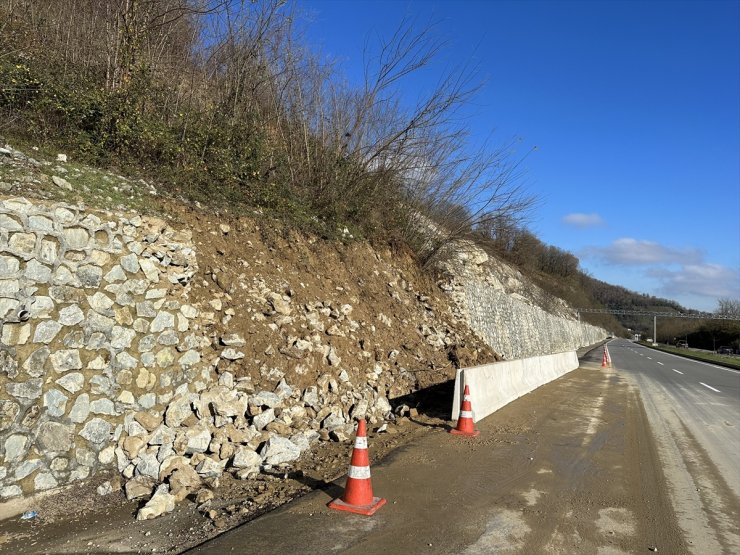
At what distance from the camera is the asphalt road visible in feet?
14.5

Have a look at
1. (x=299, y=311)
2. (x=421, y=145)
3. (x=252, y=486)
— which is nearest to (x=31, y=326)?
(x=252, y=486)

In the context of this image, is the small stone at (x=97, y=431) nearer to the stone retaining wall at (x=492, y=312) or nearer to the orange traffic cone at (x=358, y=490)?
the orange traffic cone at (x=358, y=490)

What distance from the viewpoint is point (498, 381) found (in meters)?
10.2

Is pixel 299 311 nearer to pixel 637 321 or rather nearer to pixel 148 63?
pixel 148 63

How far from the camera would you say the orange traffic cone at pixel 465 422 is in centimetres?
756

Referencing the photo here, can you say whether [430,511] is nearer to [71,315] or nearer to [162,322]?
[162,322]

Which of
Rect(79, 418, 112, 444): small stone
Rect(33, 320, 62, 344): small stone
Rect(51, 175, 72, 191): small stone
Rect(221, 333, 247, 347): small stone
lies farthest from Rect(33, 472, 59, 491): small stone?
Rect(51, 175, 72, 191): small stone

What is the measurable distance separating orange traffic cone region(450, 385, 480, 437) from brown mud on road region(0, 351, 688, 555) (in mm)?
299

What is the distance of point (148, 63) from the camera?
967cm

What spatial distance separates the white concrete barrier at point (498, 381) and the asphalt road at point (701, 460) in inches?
107

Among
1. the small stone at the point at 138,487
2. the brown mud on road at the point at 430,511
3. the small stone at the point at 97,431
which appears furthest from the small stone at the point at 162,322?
the brown mud on road at the point at 430,511

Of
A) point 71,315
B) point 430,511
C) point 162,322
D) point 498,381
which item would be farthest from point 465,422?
point 71,315

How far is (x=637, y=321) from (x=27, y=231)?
194479 millimetres

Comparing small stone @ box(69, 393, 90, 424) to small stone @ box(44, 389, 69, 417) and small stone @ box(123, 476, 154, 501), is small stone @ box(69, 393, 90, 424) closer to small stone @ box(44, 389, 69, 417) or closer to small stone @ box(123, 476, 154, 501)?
small stone @ box(44, 389, 69, 417)
